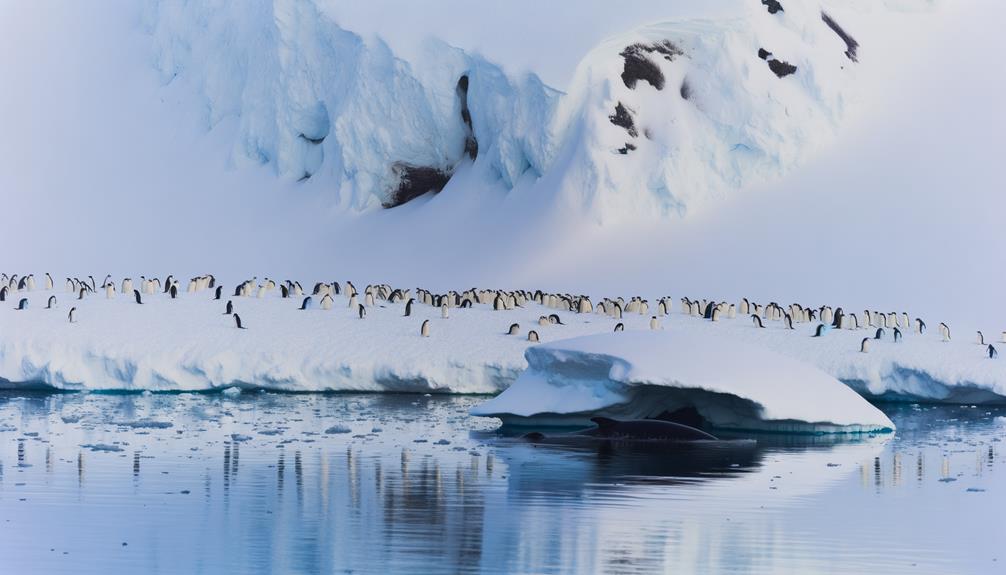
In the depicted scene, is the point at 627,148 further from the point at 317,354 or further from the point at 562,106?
the point at 317,354

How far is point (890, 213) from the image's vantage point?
40.7 metres

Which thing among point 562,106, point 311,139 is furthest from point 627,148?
point 311,139

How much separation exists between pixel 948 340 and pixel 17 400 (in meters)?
15.4

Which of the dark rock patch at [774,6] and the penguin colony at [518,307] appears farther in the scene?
the dark rock patch at [774,6]

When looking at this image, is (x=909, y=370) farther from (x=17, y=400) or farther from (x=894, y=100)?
(x=894, y=100)

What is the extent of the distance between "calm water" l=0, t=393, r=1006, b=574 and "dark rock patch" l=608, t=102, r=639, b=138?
2210cm

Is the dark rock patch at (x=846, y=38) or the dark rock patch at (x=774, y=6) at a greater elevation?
the dark rock patch at (x=774, y=6)

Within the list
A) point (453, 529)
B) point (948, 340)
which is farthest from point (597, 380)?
point (948, 340)

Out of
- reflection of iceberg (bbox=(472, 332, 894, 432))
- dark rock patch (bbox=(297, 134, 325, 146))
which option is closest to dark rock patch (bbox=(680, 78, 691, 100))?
dark rock patch (bbox=(297, 134, 325, 146))

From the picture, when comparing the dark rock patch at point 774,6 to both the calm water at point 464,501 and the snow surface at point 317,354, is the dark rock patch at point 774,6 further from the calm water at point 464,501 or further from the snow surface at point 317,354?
the calm water at point 464,501

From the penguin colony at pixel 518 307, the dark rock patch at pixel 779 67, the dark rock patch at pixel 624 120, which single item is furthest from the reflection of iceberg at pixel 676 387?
the dark rock patch at pixel 779 67

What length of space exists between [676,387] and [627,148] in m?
23.7

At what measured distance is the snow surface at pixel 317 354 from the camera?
23.0 m

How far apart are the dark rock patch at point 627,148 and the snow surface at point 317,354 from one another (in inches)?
570
